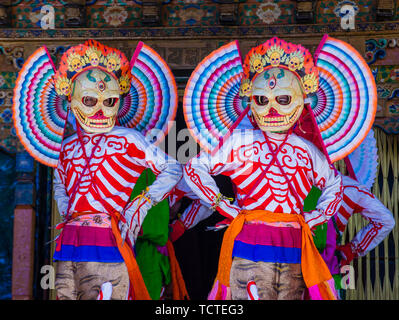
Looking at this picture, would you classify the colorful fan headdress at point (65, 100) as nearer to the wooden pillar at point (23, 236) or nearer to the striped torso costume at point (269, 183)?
the striped torso costume at point (269, 183)

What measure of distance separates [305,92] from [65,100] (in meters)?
1.54

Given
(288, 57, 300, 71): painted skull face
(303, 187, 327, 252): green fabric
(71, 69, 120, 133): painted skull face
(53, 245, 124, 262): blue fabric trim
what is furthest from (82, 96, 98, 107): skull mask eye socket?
(303, 187, 327, 252): green fabric

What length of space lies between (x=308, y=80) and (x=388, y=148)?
1.38 metres

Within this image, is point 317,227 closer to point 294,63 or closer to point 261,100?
point 261,100

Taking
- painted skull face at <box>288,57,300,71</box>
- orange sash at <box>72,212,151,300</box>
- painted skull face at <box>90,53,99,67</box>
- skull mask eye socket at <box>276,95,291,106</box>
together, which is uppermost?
painted skull face at <box>90,53,99,67</box>

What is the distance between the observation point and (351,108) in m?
5.34

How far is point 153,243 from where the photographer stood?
5648 millimetres

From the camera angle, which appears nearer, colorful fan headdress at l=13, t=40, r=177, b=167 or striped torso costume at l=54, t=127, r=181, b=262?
striped torso costume at l=54, t=127, r=181, b=262

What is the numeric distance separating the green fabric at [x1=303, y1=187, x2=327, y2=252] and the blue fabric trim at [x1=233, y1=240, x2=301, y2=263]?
43 cm

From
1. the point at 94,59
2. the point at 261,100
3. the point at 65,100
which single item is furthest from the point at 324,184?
the point at 65,100

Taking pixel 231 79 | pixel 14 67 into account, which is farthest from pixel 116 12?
pixel 231 79

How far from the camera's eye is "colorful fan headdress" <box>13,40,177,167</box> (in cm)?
554

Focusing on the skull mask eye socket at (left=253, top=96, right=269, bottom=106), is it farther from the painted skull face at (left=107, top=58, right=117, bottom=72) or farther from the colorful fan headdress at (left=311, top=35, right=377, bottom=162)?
the painted skull face at (left=107, top=58, right=117, bottom=72)

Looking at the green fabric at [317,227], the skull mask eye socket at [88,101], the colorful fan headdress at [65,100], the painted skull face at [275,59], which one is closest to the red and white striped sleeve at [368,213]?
the green fabric at [317,227]
